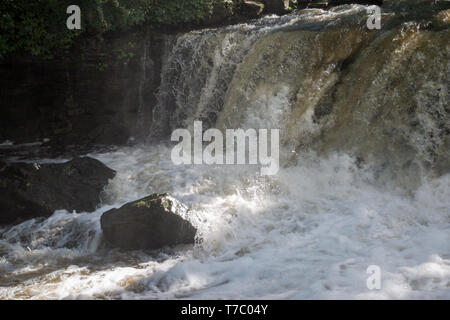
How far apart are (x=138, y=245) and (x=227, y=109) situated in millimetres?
3225

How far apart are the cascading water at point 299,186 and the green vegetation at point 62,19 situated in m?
1.01

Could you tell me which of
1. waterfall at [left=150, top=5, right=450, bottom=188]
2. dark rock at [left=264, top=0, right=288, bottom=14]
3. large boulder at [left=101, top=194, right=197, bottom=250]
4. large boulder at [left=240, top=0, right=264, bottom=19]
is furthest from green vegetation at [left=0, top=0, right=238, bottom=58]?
large boulder at [left=101, top=194, right=197, bottom=250]

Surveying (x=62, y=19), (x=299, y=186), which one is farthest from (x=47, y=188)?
(x=62, y=19)

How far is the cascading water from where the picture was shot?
365 centimetres

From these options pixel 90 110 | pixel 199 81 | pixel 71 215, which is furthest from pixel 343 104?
pixel 90 110

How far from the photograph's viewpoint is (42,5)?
24.0 feet

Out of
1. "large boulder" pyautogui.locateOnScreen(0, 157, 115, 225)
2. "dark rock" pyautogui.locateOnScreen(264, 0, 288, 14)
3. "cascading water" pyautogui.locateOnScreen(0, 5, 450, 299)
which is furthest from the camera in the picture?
"dark rock" pyautogui.locateOnScreen(264, 0, 288, 14)

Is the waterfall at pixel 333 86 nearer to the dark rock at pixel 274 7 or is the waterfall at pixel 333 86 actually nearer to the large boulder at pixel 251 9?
the large boulder at pixel 251 9

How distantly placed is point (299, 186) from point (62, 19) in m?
5.09

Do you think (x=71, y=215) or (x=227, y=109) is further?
(x=227, y=109)

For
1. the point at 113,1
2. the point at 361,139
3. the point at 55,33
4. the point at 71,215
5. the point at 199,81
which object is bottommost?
the point at 71,215

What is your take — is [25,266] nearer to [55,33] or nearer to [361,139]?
[361,139]

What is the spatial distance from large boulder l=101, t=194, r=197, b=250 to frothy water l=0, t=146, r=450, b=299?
0.43ft

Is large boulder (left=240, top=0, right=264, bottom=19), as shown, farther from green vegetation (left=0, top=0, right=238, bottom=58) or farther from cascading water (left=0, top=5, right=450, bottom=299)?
cascading water (left=0, top=5, right=450, bottom=299)
